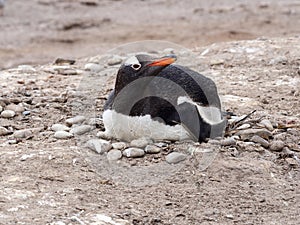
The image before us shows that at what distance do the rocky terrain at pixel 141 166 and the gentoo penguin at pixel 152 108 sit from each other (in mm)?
77

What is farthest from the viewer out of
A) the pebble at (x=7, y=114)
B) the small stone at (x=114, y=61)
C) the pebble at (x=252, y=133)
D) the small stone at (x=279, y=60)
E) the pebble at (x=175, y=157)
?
the small stone at (x=114, y=61)

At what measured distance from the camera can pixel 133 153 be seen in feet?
12.3

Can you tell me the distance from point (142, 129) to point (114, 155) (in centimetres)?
22

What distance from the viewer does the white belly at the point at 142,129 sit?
3.82m

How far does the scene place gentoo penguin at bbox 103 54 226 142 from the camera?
382 centimetres

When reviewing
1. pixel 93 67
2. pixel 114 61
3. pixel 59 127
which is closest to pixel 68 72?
pixel 93 67

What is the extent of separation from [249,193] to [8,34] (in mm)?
7456

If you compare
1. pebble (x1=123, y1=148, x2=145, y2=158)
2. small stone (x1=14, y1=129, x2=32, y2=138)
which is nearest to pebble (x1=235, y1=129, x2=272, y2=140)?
pebble (x1=123, y1=148, x2=145, y2=158)

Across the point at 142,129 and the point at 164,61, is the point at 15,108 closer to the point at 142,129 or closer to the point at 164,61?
the point at 142,129

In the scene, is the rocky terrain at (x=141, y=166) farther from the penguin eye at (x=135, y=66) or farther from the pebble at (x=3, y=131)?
the penguin eye at (x=135, y=66)

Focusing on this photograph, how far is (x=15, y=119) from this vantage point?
14.8ft

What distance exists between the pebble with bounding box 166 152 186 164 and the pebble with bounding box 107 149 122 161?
0.28m

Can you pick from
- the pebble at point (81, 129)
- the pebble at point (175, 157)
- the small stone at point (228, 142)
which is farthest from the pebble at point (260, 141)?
the pebble at point (81, 129)

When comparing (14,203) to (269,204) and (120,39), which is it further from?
(120,39)
